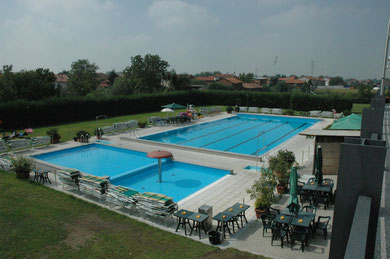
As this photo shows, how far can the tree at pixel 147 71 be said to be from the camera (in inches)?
2383

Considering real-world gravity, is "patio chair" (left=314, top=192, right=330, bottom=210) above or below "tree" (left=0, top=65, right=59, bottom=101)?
below

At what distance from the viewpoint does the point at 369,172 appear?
1941mm

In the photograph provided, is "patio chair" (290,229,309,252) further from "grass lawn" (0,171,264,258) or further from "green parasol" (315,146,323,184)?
"green parasol" (315,146,323,184)

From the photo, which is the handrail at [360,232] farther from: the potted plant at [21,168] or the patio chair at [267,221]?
the potted plant at [21,168]

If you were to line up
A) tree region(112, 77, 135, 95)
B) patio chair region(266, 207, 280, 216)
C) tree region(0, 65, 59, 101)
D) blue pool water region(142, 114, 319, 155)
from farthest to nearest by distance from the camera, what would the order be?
tree region(112, 77, 135, 95)
tree region(0, 65, 59, 101)
blue pool water region(142, 114, 319, 155)
patio chair region(266, 207, 280, 216)

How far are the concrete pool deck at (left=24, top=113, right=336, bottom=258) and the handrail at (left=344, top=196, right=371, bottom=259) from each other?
4.80m

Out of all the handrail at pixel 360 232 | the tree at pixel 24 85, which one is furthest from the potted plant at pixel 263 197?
the tree at pixel 24 85

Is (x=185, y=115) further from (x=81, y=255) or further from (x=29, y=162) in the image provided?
(x=81, y=255)

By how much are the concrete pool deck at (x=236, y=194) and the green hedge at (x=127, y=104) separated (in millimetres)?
8074

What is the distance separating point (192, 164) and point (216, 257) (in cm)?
815

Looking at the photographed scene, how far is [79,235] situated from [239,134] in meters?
17.1

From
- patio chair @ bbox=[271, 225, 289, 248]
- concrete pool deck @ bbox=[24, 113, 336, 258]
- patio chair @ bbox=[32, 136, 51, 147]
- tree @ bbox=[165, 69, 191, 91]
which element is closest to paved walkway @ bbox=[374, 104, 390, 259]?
concrete pool deck @ bbox=[24, 113, 336, 258]

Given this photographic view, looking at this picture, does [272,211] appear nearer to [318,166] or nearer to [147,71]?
[318,166]

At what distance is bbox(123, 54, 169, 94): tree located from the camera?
199 feet
